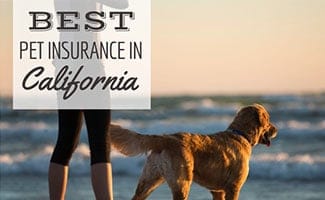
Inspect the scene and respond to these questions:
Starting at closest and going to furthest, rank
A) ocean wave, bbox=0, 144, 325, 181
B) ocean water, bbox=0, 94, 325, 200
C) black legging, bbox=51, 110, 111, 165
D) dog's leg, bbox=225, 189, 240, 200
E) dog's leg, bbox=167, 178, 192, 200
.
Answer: black legging, bbox=51, 110, 111, 165, dog's leg, bbox=167, 178, 192, 200, dog's leg, bbox=225, 189, 240, 200, ocean water, bbox=0, 94, 325, 200, ocean wave, bbox=0, 144, 325, 181

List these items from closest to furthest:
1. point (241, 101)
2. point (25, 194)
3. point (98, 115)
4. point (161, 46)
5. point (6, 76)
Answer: point (98, 115), point (25, 194), point (6, 76), point (161, 46), point (241, 101)

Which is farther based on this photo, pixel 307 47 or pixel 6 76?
pixel 307 47

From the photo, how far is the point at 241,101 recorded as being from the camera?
41.8 feet

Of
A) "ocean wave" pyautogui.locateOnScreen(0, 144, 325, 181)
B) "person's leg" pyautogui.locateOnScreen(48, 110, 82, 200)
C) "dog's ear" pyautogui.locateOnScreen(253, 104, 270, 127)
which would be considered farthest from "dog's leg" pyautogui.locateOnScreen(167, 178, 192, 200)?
"ocean wave" pyautogui.locateOnScreen(0, 144, 325, 181)

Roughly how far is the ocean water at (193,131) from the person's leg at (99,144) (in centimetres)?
267

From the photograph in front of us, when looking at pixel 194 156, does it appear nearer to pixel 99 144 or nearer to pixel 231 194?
pixel 231 194

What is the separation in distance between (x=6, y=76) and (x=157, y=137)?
5.79 metres

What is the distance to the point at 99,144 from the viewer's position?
14.6 ft

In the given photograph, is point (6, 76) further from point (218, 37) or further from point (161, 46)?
point (218, 37)

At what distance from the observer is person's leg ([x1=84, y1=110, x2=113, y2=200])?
176 inches

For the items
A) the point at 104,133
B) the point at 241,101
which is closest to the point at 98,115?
the point at 104,133

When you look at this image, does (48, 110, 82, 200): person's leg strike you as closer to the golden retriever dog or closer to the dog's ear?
the golden retriever dog

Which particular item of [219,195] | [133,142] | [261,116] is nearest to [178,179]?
[133,142]

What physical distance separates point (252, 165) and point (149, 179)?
477cm
